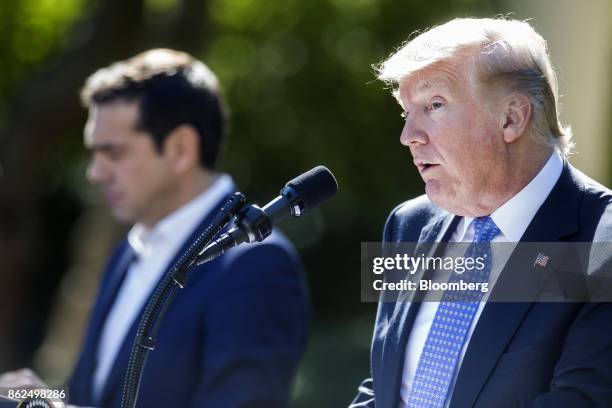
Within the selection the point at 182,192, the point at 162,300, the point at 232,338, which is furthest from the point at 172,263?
the point at 162,300

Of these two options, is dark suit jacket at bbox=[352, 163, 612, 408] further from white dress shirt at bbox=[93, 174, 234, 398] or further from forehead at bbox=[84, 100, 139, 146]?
forehead at bbox=[84, 100, 139, 146]

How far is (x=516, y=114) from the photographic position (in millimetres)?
2418

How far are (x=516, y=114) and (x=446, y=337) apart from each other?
608mm

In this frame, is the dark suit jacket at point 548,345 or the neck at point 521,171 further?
the neck at point 521,171

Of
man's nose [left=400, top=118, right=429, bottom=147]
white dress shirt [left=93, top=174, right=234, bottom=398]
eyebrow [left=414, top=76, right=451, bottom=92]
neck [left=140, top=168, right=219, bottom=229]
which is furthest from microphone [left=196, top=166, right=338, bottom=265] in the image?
neck [left=140, top=168, right=219, bottom=229]

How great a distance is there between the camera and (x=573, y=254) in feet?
7.40

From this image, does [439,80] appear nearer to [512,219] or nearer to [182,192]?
[512,219]

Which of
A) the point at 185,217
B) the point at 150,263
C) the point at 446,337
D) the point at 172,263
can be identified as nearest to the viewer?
the point at 446,337

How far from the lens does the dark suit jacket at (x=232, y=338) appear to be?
318cm

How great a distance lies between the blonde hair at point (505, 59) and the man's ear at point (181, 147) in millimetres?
1599

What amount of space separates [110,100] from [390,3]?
799 centimetres

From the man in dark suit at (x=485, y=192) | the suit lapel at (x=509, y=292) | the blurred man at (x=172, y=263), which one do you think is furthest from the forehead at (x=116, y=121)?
the suit lapel at (x=509, y=292)

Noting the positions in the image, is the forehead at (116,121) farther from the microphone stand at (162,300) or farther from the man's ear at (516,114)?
the man's ear at (516,114)

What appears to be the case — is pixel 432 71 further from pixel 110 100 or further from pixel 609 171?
pixel 609 171
